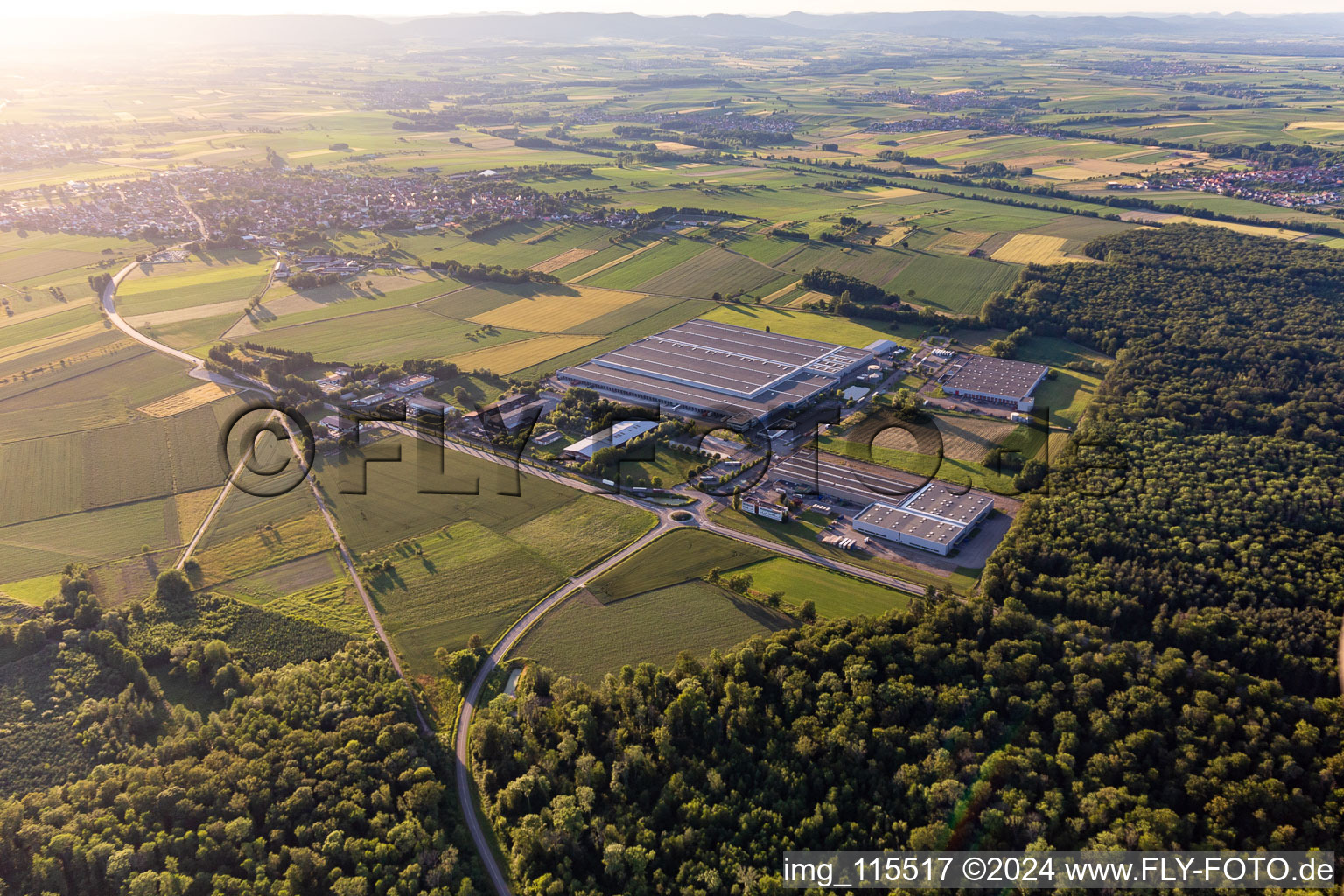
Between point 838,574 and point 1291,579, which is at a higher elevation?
point 1291,579

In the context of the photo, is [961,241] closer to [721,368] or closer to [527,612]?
[721,368]

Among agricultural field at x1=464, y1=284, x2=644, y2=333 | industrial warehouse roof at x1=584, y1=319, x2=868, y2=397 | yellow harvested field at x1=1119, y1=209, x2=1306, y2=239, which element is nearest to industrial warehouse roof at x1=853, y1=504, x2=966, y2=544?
industrial warehouse roof at x1=584, y1=319, x2=868, y2=397

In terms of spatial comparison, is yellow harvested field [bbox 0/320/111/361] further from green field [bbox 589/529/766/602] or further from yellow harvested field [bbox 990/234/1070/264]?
yellow harvested field [bbox 990/234/1070/264]

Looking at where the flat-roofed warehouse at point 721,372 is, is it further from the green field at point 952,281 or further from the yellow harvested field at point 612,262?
the yellow harvested field at point 612,262

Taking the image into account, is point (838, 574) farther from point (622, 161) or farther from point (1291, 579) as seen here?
point (622, 161)

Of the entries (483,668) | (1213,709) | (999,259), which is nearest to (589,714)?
(483,668)

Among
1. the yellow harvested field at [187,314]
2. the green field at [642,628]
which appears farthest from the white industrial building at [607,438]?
the yellow harvested field at [187,314]
